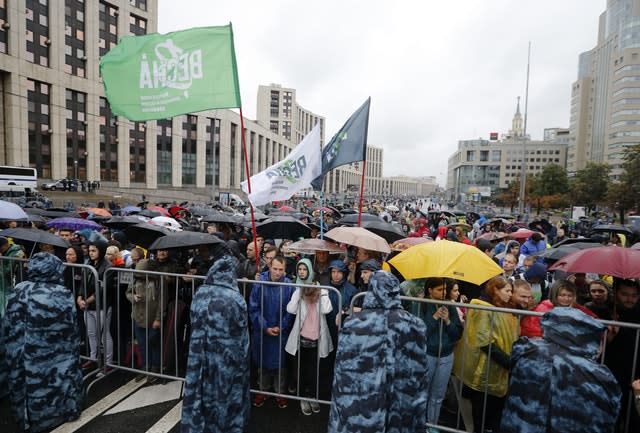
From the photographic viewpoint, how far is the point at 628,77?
8406cm

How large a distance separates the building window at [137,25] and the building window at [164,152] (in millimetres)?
12556

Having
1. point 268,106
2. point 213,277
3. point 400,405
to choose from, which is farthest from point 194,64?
point 268,106

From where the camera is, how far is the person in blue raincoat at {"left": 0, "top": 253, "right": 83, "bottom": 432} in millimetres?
3359

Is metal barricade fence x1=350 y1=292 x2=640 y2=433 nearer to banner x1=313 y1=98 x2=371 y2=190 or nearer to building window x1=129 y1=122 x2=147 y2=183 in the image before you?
banner x1=313 y1=98 x2=371 y2=190

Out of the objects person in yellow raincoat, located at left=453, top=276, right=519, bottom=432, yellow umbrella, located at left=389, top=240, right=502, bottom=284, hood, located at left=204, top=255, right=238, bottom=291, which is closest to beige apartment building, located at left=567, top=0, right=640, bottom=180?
yellow umbrella, located at left=389, top=240, right=502, bottom=284

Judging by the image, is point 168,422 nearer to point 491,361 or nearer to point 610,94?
point 491,361

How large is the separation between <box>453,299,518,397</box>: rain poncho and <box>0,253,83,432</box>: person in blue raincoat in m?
3.70

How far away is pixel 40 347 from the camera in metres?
3.38

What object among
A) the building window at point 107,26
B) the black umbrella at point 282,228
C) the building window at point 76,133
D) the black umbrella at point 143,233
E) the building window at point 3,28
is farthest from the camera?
the building window at point 107,26

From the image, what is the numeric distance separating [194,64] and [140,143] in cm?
5501

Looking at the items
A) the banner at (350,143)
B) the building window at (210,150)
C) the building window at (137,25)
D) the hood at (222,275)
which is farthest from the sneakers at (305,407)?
the building window at (210,150)

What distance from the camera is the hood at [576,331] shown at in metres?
2.31

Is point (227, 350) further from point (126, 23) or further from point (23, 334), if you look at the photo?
point (126, 23)

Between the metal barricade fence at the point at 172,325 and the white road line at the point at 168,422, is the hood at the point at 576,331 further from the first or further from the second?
the white road line at the point at 168,422
